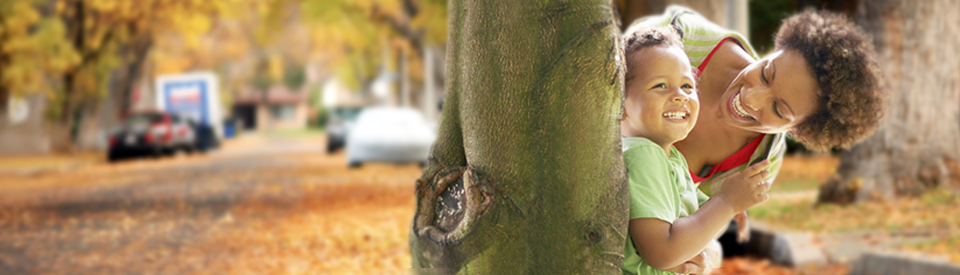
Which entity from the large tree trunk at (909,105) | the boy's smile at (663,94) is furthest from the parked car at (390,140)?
the boy's smile at (663,94)

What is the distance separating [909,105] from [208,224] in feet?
25.7

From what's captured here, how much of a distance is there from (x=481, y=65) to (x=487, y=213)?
0.40 meters

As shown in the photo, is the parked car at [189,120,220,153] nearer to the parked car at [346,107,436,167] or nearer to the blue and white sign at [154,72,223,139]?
the blue and white sign at [154,72,223,139]

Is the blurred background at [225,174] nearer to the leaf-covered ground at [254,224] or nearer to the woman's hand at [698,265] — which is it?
the leaf-covered ground at [254,224]

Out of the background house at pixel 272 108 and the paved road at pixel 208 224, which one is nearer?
the paved road at pixel 208 224

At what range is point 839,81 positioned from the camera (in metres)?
2.38

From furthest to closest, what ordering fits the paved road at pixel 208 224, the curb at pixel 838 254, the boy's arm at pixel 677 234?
the paved road at pixel 208 224
the curb at pixel 838 254
the boy's arm at pixel 677 234

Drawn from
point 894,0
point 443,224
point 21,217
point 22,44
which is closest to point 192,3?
point 22,44

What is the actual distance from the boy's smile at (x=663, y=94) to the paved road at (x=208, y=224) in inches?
189

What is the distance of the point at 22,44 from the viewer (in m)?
23.7

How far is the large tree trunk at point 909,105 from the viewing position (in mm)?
10086

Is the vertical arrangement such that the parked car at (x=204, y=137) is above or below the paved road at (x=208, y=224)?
below

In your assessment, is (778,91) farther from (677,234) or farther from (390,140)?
(390,140)

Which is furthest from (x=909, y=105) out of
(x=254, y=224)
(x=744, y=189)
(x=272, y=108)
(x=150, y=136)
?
(x=272, y=108)
